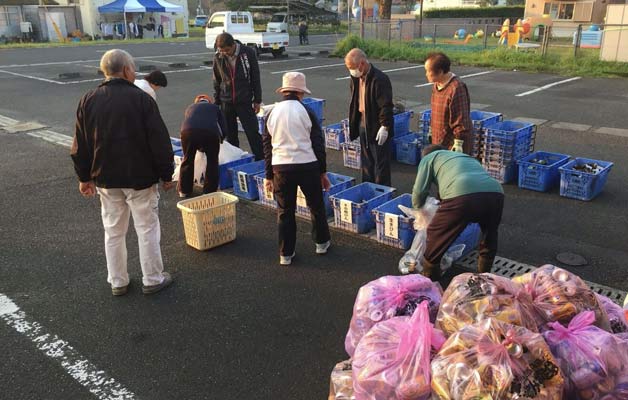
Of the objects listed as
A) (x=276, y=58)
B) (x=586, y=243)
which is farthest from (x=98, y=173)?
(x=276, y=58)

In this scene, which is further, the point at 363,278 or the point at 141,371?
the point at 363,278

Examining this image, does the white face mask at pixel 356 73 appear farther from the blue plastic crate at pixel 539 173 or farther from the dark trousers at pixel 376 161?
the blue plastic crate at pixel 539 173

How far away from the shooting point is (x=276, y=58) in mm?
24656

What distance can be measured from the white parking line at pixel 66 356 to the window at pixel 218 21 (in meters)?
22.8

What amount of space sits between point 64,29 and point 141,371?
1683 inches

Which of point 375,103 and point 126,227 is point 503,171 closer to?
point 375,103

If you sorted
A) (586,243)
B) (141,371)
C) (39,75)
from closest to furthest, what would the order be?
(141,371) < (586,243) < (39,75)

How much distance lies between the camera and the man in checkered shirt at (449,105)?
17.3ft

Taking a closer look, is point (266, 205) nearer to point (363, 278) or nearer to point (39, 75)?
point (363, 278)

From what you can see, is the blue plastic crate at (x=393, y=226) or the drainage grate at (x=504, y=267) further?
the blue plastic crate at (x=393, y=226)

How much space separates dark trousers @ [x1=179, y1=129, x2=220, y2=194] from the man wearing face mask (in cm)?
180

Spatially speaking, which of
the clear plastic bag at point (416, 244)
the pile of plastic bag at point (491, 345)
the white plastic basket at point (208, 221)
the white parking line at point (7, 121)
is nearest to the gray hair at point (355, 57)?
the clear plastic bag at point (416, 244)

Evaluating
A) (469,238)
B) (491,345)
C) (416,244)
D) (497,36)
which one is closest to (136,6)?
(497,36)

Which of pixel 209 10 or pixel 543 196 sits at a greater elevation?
pixel 209 10
